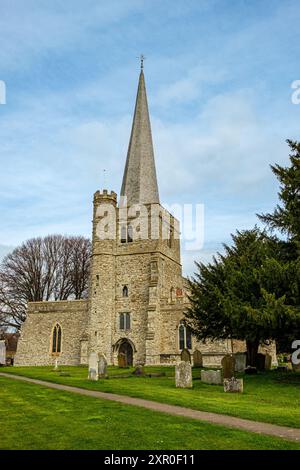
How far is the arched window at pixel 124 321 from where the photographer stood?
32556 millimetres

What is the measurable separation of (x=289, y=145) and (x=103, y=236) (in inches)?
730

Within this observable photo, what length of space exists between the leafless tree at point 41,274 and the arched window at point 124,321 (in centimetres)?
1338

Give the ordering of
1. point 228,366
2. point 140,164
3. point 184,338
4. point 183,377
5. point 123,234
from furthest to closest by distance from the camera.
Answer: point 140,164 → point 123,234 → point 184,338 → point 183,377 → point 228,366

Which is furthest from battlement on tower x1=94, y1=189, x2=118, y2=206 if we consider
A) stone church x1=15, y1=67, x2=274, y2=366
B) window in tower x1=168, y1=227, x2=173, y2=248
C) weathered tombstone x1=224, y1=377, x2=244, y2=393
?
weathered tombstone x1=224, y1=377, x2=244, y2=393

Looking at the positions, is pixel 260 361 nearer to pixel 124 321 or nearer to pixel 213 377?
pixel 213 377

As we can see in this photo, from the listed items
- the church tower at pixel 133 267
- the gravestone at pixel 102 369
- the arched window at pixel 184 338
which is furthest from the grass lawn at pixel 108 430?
the church tower at pixel 133 267

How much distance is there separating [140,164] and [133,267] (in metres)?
8.42

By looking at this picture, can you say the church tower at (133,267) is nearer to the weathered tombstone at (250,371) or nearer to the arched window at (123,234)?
the arched window at (123,234)

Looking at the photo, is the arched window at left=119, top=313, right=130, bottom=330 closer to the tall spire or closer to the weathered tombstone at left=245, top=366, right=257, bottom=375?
the tall spire

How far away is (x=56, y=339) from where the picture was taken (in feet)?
114

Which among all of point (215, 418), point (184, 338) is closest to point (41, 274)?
point (184, 338)

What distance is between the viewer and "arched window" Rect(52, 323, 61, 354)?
113ft
